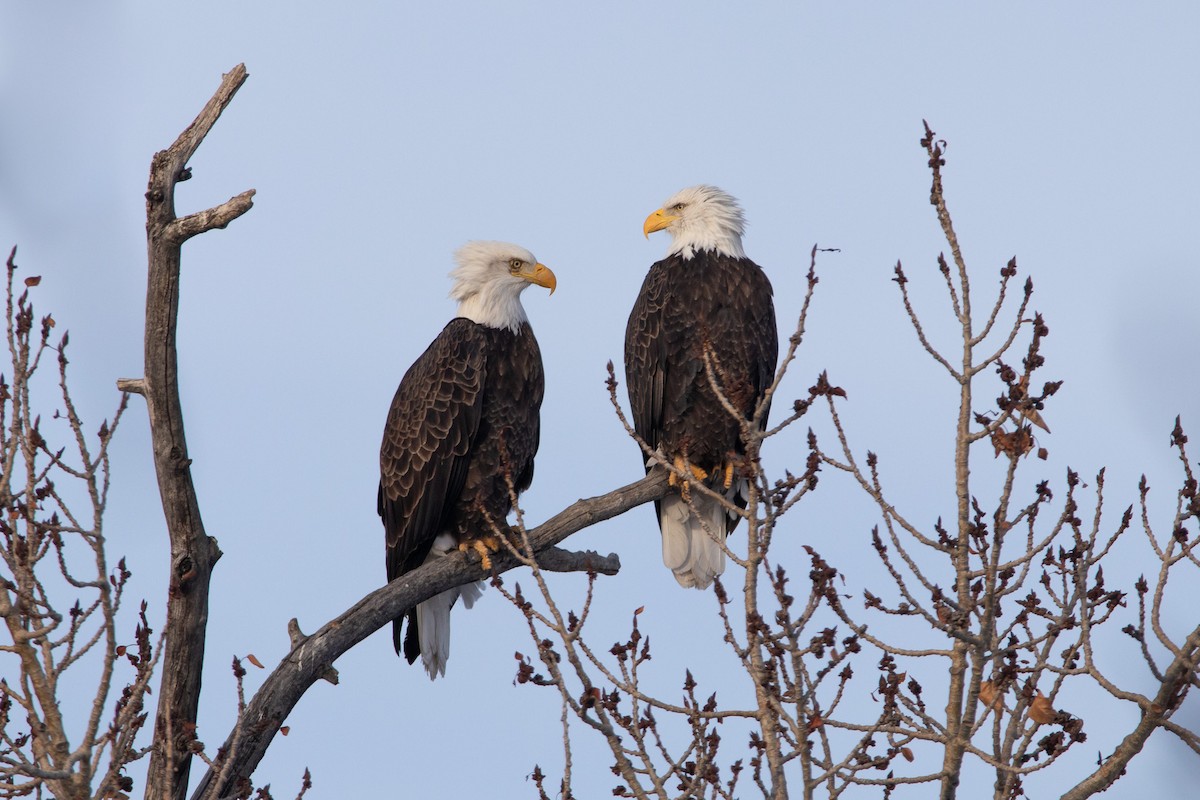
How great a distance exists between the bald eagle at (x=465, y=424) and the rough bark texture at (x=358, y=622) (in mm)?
251

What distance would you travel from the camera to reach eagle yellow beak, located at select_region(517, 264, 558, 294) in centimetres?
661

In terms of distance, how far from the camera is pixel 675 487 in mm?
6648

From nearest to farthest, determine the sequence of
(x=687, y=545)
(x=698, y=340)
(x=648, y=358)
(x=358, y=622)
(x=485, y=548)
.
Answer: (x=358, y=622), (x=485, y=548), (x=698, y=340), (x=648, y=358), (x=687, y=545)

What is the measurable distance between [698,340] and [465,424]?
120 centimetres

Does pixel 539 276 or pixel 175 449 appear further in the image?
pixel 539 276

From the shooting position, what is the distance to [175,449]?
4.83 meters

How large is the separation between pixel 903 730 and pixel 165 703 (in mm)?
2656

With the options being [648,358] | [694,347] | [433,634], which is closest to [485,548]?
[433,634]

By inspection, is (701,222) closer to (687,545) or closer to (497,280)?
(497,280)

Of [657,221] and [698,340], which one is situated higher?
[657,221]

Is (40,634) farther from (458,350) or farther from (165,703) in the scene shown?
(458,350)

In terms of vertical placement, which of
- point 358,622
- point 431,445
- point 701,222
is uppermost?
point 701,222

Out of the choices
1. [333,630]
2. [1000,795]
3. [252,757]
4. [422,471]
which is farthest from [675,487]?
[1000,795]

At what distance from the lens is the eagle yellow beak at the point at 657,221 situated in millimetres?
7194
